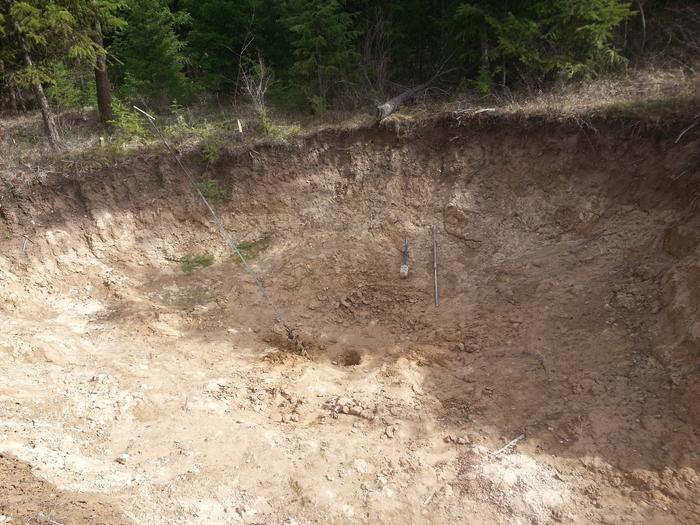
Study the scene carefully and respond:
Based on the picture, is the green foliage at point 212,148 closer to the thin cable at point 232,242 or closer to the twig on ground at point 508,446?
the thin cable at point 232,242

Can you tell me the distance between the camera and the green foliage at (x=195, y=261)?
9102mm

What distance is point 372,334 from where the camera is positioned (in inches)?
306

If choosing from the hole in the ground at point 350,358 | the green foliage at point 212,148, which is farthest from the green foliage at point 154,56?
the hole in the ground at point 350,358

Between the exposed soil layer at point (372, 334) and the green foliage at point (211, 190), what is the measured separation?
26 cm

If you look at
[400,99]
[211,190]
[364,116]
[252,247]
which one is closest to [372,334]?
[252,247]

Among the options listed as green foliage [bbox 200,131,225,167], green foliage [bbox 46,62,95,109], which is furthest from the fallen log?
green foliage [bbox 46,62,95,109]

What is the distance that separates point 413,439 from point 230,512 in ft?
7.73

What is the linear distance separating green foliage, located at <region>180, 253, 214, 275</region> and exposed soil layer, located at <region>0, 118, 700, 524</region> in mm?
122

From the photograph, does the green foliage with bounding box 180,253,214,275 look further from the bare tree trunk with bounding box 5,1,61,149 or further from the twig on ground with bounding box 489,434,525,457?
the twig on ground with bounding box 489,434,525,457

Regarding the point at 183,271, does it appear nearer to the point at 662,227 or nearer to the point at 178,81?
the point at 178,81

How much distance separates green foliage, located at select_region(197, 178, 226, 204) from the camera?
32.0 feet

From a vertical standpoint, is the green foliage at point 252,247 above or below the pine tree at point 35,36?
below

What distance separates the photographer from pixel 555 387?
608cm

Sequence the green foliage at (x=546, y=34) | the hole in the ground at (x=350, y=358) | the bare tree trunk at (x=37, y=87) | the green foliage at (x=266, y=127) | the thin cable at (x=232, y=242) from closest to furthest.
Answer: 1. the hole in the ground at (x=350, y=358)
2. the thin cable at (x=232, y=242)
3. the green foliage at (x=546, y=34)
4. the bare tree trunk at (x=37, y=87)
5. the green foliage at (x=266, y=127)
